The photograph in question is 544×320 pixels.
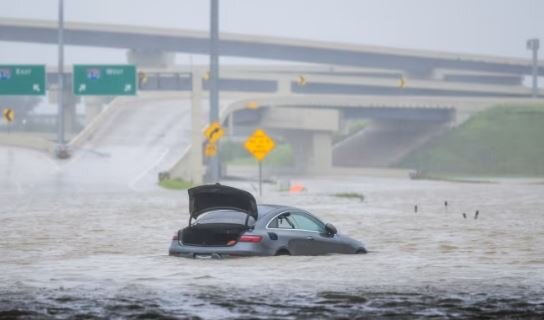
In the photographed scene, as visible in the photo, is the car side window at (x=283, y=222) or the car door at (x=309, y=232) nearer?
the car side window at (x=283, y=222)

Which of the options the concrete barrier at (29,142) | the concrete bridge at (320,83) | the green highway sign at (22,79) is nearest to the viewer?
the green highway sign at (22,79)

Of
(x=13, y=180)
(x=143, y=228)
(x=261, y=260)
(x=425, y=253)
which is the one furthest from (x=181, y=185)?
(x=261, y=260)

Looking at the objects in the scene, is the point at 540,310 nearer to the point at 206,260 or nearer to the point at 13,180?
the point at 206,260

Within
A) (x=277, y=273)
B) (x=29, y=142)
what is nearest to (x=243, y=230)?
(x=277, y=273)

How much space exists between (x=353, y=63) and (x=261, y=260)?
434 ft

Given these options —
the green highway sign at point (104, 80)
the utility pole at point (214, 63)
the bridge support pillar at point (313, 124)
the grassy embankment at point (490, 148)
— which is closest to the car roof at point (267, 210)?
the utility pole at point (214, 63)

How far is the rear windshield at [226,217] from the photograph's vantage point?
66.0 feet

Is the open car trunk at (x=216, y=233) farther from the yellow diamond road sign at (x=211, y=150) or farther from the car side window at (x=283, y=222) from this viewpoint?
the yellow diamond road sign at (x=211, y=150)

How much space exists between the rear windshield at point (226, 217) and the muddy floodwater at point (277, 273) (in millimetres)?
689

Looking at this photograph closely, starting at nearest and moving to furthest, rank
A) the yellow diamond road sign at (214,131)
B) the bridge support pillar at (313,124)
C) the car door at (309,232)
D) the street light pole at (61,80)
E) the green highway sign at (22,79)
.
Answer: the car door at (309,232) < the yellow diamond road sign at (214,131) < the street light pole at (61,80) < the green highway sign at (22,79) < the bridge support pillar at (313,124)

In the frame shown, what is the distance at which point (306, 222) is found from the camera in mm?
21297

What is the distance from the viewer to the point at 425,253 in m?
23.9

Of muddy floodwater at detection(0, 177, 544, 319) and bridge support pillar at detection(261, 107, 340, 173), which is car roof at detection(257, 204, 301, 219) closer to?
muddy floodwater at detection(0, 177, 544, 319)

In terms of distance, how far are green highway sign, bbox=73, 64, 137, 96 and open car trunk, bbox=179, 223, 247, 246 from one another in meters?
48.9
